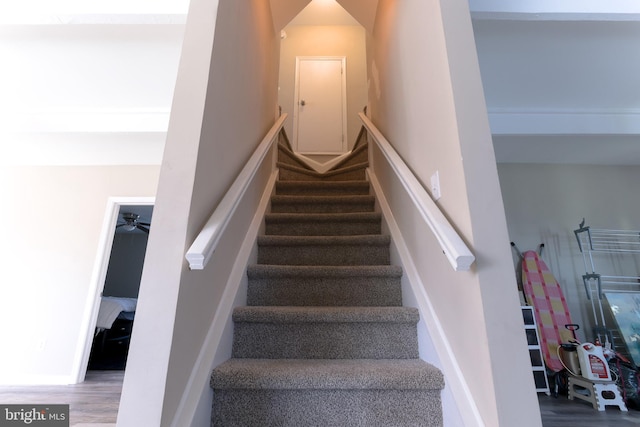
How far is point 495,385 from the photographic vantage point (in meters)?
0.89

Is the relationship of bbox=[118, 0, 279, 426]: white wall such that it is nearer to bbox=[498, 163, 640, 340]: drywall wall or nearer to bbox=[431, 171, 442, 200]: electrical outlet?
bbox=[431, 171, 442, 200]: electrical outlet

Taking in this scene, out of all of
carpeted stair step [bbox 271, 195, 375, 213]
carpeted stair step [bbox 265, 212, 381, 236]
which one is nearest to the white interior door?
carpeted stair step [bbox 271, 195, 375, 213]

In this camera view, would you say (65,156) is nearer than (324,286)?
No

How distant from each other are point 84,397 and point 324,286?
2646 millimetres

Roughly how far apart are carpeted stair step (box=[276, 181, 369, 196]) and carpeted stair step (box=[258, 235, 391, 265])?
35.1 inches

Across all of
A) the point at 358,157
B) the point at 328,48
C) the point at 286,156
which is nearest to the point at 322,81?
the point at 328,48

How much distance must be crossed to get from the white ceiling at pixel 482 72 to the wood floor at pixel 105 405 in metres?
2.47

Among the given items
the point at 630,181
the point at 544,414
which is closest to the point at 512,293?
the point at 544,414

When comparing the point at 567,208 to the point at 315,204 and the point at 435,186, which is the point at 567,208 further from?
the point at 435,186

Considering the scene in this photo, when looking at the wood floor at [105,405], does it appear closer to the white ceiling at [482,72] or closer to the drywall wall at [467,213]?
the drywall wall at [467,213]

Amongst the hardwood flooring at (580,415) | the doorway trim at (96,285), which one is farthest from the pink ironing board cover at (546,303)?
the doorway trim at (96,285)

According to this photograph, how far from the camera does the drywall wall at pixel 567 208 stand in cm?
372

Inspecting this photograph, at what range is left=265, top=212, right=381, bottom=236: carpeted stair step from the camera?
2.38m

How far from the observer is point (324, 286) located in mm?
1819
